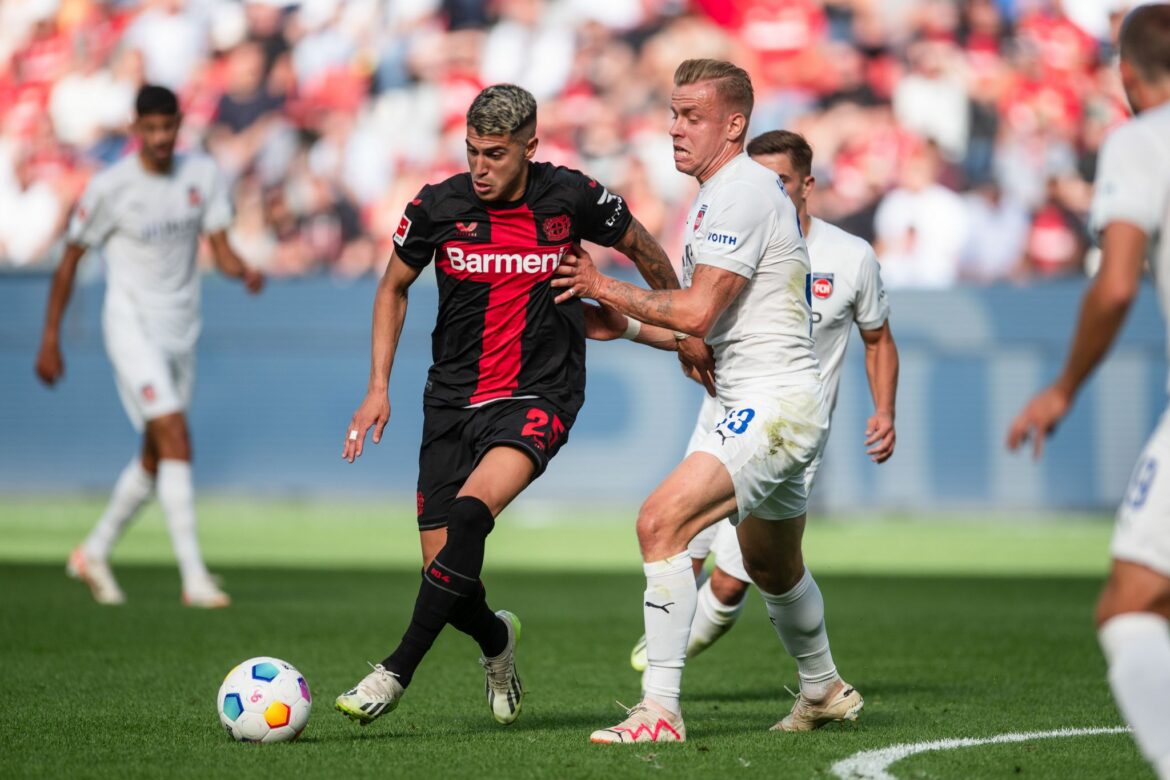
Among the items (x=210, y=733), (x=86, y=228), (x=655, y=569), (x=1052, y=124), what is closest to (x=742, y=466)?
(x=655, y=569)

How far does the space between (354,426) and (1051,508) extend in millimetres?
12331

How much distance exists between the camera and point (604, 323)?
21.1ft

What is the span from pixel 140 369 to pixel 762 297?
222 inches

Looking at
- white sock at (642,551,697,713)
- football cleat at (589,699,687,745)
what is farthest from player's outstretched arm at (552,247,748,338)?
football cleat at (589,699,687,745)

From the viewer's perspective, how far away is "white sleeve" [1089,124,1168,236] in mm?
3908

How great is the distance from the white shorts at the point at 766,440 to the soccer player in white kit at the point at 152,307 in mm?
5369

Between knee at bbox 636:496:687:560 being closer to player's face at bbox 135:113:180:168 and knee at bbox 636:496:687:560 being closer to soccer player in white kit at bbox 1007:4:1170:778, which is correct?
soccer player in white kit at bbox 1007:4:1170:778

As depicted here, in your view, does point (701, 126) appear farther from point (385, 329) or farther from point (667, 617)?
point (667, 617)

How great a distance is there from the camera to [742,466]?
5.57 metres

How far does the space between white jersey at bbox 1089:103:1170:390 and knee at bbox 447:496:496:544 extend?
97.2 inches

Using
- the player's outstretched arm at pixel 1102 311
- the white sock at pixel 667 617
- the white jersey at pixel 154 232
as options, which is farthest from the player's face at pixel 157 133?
the player's outstretched arm at pixel 1102 311

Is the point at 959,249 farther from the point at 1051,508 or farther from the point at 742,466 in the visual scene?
the point at 742,466

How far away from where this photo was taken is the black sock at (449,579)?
223 inches

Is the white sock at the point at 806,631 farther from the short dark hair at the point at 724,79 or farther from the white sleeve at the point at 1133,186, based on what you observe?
the white sleeve at the point at 1133,186
